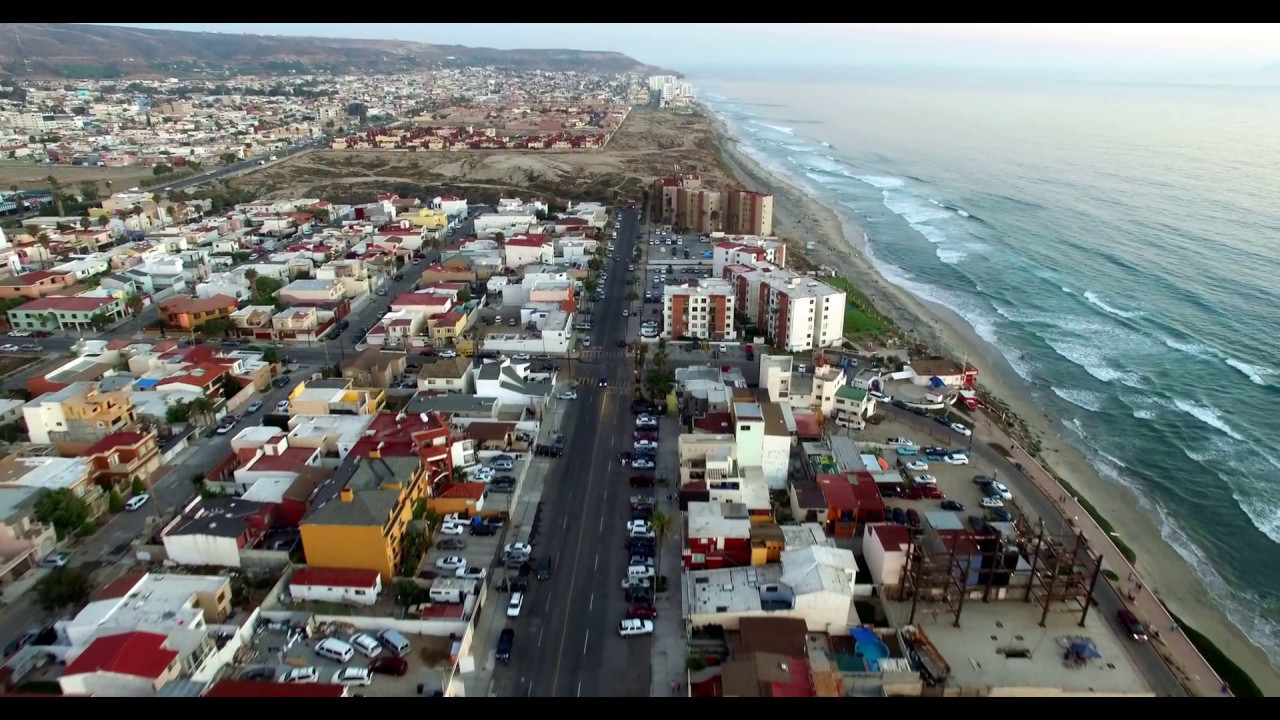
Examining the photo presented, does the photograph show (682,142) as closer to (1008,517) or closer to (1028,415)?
(1028,415)

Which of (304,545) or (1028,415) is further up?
(304,545)

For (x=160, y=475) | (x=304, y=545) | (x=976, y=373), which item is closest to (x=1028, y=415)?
(x=976, y=373)

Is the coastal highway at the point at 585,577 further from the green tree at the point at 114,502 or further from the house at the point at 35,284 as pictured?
the house at the point at 35,284

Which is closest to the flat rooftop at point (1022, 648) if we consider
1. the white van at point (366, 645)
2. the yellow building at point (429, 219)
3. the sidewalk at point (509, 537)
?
the sidewalk at point (509, 537)

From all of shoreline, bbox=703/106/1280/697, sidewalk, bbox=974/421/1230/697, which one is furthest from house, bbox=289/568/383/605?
shoreline, bbox=703/106/1280/697

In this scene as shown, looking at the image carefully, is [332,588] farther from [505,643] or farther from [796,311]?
[796,311]

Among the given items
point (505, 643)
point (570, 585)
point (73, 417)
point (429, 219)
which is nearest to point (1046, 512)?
point (570, 585)
